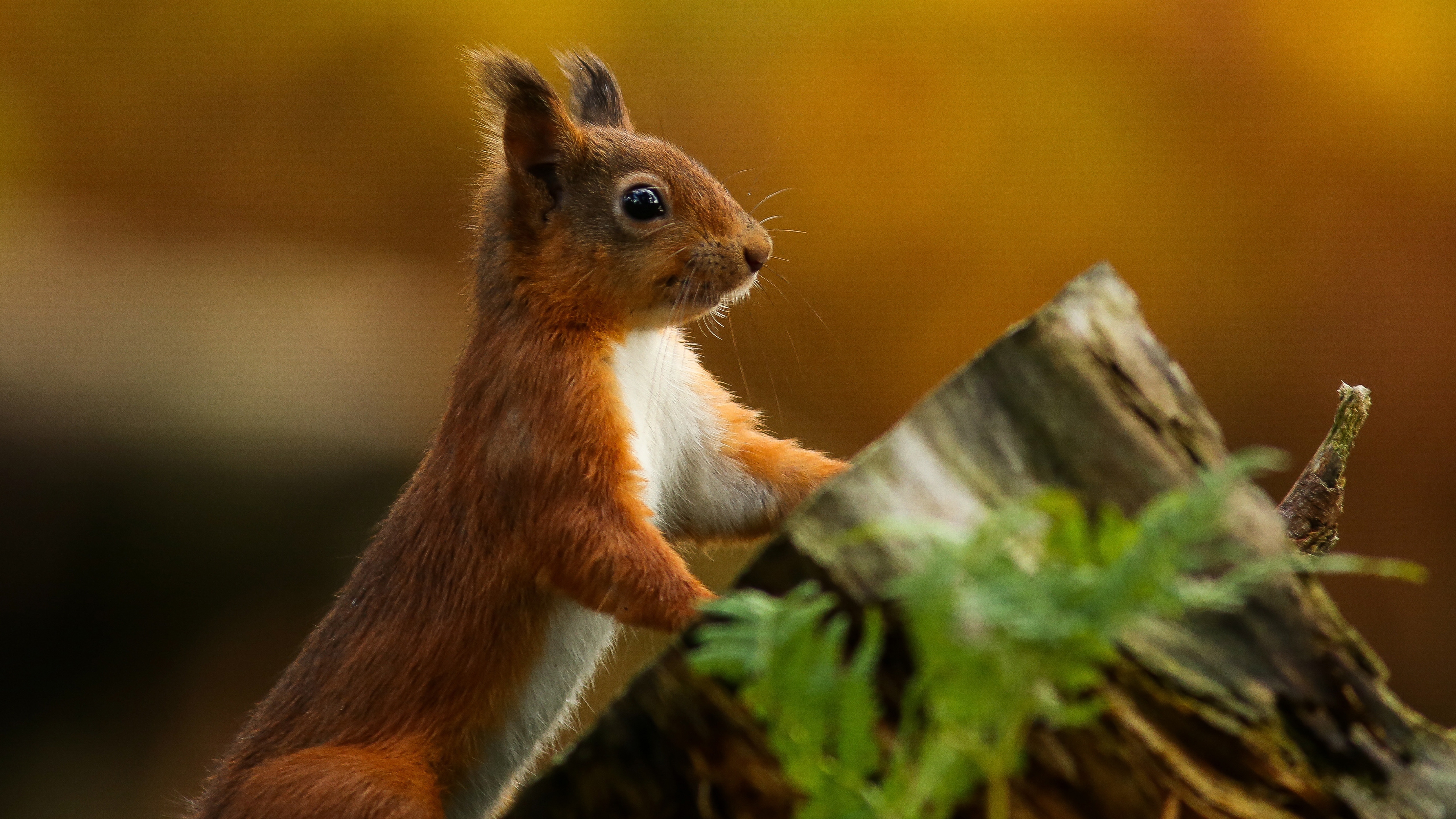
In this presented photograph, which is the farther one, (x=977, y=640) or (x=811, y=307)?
(x=811, y=307)

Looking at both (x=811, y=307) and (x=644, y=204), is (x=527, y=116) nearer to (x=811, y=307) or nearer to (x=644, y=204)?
(x=644, y=204)

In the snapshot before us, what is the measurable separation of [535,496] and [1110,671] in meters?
0.88

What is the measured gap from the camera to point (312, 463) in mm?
3650

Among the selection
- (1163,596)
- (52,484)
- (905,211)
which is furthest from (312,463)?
(1163,596)

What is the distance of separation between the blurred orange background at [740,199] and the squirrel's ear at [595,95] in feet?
4.59

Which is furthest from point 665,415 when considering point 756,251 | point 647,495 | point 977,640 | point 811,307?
point 811,307

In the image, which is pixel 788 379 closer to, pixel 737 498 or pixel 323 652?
pixel 737 498

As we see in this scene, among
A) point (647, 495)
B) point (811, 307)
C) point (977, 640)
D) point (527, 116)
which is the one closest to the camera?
point (977, 640)

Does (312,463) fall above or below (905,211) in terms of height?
below

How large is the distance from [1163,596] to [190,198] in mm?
3718

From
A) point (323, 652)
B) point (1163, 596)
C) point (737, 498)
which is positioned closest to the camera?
point (1163, 596)

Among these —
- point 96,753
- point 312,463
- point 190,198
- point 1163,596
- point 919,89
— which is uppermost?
point 919,89

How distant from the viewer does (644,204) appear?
1748 mm

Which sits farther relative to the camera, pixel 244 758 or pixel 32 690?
pixel 32 690
